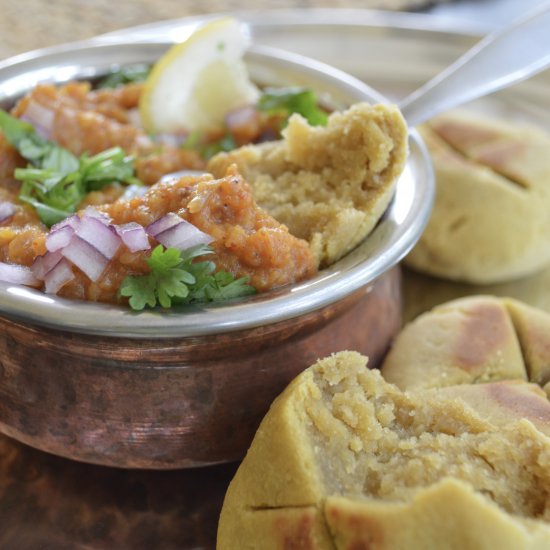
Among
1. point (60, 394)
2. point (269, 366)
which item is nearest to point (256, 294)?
point (269, 366)

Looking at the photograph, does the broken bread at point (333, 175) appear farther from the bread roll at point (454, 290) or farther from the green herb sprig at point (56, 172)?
the bread roll at point (454, 290)

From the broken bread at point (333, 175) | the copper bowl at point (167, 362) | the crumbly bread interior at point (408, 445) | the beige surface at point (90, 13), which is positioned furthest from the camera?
the beige surface at point (90, 13)

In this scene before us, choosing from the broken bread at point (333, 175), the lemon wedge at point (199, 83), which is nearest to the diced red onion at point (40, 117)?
the lemon wedge at point (199, 83)

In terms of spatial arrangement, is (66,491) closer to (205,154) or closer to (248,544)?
(248,544)

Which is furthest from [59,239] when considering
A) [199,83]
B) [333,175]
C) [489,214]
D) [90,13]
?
[90,13]

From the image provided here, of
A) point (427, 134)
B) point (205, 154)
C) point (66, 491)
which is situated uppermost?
point (205, 154)

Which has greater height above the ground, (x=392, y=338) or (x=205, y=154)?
(x=205, y=154)

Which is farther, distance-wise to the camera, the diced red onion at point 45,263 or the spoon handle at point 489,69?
the spoon handle at point 489,69
